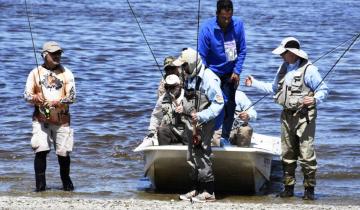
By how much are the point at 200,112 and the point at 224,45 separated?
1.14m

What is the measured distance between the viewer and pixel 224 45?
37.0 feet

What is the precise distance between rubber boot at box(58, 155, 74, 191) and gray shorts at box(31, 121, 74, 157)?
165 millimetres

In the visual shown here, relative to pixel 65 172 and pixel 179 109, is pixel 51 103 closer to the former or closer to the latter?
pixel 65 172

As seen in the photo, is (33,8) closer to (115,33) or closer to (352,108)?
(115,33)

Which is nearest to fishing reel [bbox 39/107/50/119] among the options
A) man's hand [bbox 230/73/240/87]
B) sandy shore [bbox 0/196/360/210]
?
sandy shore [bbox 0/196/360/210]

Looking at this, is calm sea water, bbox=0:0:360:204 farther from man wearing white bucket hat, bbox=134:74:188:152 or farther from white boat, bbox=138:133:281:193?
man wearing white bucket hat, bbox=134:74:188:152

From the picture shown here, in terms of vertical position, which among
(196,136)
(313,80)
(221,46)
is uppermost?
(221,46)

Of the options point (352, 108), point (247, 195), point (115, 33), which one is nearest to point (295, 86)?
point (247, 195)

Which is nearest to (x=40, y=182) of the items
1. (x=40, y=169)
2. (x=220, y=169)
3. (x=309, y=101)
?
(x=40, y=169)

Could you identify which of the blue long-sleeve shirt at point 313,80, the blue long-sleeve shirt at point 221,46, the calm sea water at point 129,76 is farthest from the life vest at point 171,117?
the blue long-sleeve shirt at point 313,80

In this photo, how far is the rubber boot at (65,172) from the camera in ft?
37.8

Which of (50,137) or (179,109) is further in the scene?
(50,137)

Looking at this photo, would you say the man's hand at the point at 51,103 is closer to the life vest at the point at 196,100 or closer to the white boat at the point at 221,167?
the white boat at the point at 221,167

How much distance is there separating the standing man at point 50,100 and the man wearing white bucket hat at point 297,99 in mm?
2033
